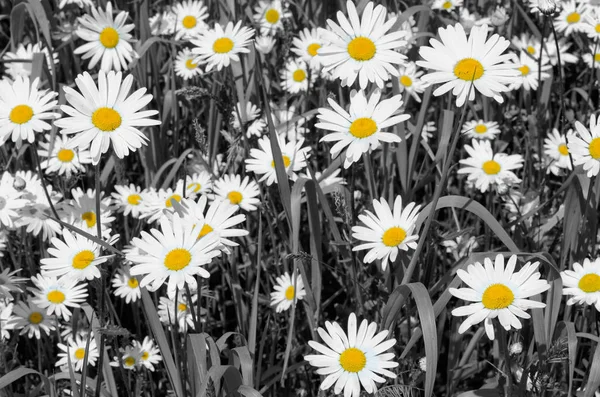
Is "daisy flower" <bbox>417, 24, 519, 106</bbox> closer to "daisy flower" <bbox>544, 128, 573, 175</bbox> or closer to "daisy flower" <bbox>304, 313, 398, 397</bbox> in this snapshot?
"daisy flower" <bbox>304, 313, 398, 397</bbox>

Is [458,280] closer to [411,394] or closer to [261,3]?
[411,394]

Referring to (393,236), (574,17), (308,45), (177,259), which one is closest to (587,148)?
(393,236)

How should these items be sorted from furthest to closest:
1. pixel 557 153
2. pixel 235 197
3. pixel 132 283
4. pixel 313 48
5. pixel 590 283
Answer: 1. pixel 313 48
2. pixel 557 153
3. pixel 235 197
4. pixel 132 283
5. pixel 590 283

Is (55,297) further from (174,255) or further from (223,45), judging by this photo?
(223,45)

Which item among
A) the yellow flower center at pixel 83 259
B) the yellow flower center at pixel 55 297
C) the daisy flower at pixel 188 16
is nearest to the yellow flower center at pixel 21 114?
the yellow flower center at pixel 83 259

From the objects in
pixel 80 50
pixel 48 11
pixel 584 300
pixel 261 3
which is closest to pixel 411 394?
pixel 584 300

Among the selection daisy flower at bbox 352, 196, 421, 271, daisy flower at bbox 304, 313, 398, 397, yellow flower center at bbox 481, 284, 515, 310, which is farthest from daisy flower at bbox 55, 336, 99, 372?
yellow flower center at bbox 481, 284, 515, 310
